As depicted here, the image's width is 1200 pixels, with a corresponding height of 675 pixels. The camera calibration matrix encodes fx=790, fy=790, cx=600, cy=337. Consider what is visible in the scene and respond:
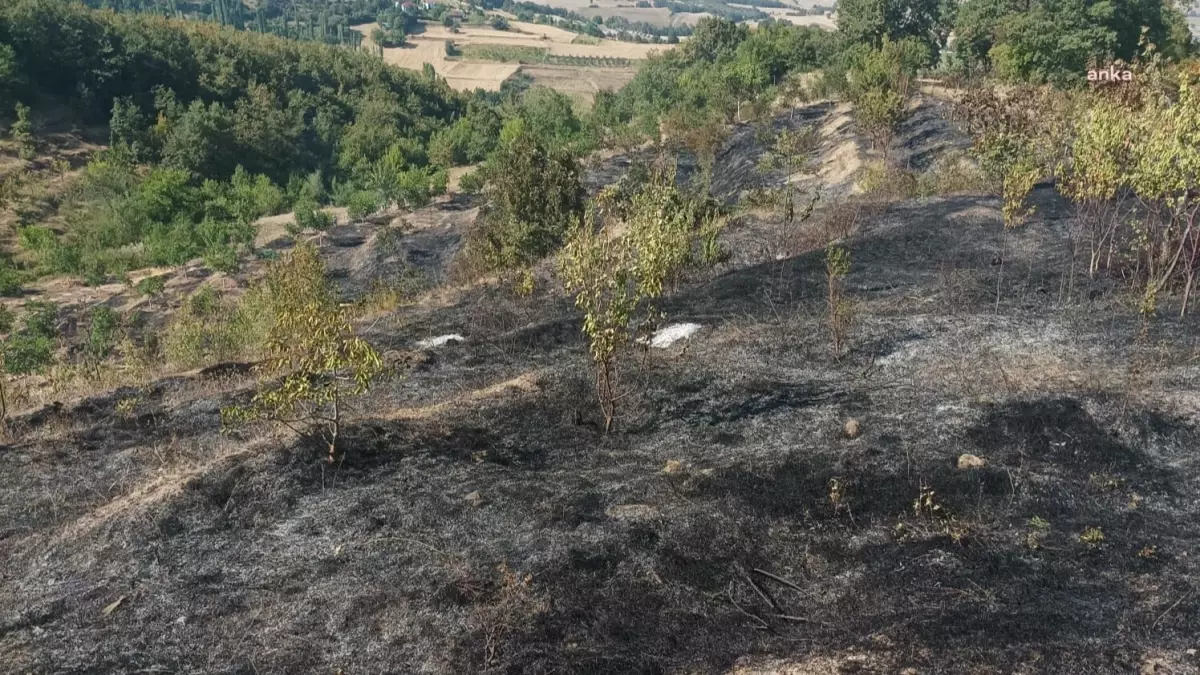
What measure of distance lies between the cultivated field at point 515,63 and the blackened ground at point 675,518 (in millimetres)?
119540

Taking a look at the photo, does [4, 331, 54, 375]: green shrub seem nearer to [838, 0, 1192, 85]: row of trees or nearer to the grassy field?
[838, 0, 1192, 85]: row of trees

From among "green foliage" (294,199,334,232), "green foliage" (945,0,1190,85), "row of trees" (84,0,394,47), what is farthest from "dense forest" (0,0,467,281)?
"row of trees" (84,0,394,47)

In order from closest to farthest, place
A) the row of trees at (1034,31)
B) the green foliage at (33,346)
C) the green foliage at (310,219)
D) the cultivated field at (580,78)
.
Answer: the green foliage at (33,346) < the row of trees at (1034,31) < the green foliage at (310,219) < the cultivated field at (580,78)

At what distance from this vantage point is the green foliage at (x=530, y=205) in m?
24.6

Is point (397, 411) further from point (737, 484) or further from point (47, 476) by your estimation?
point (737, 484)

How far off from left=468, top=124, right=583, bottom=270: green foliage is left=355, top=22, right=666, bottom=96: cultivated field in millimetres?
107277

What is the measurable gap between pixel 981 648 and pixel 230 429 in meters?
11.5

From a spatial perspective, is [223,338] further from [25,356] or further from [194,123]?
[194,123]

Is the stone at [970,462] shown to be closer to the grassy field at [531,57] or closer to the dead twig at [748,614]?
the dead twig at [748,614]

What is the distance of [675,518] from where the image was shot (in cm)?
1045

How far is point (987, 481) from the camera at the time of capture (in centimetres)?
1081

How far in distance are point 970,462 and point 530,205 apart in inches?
662

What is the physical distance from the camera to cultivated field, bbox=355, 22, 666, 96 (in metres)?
138

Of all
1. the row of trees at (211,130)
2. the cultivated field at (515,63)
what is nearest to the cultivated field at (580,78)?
the cultivated field at (515,63)
